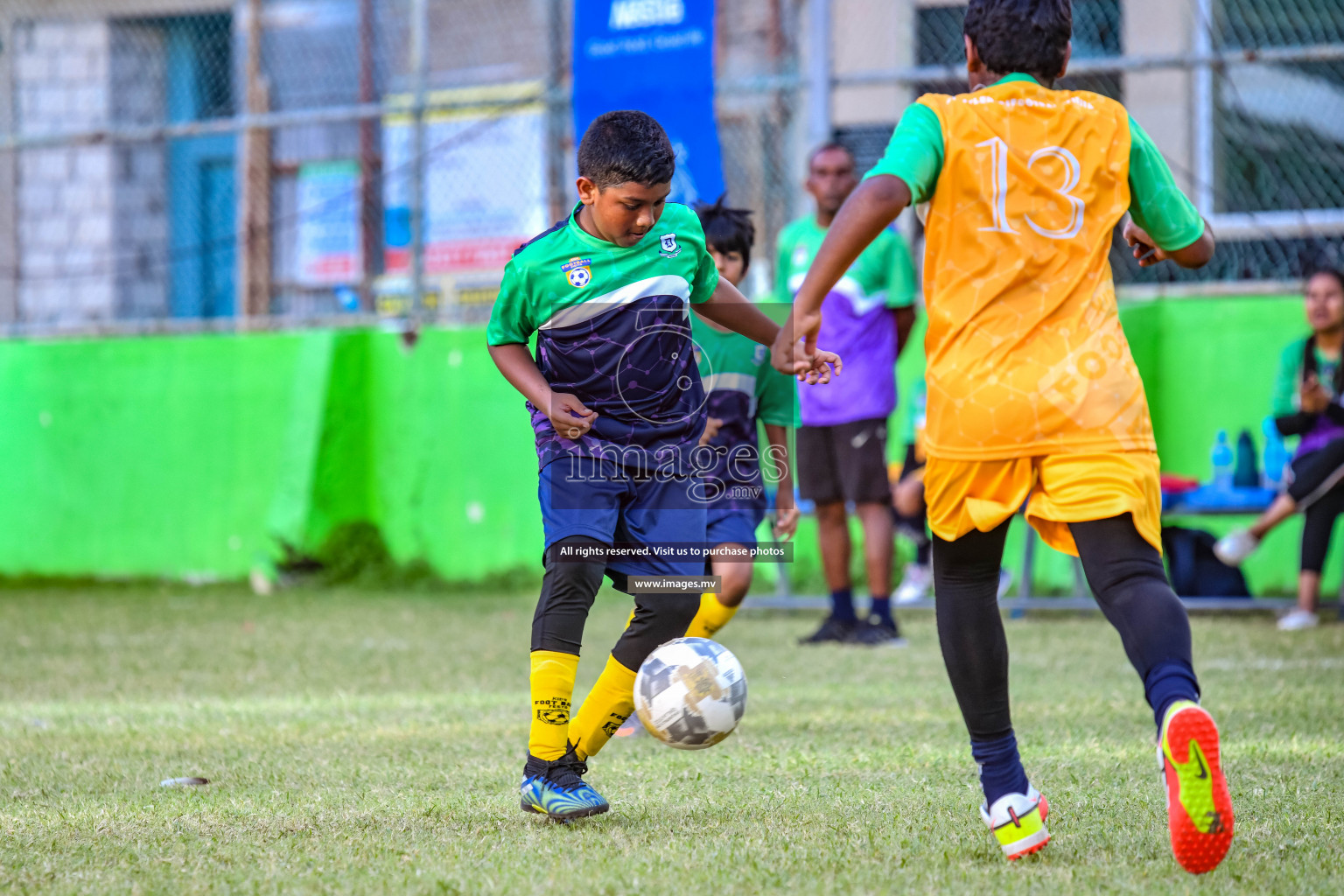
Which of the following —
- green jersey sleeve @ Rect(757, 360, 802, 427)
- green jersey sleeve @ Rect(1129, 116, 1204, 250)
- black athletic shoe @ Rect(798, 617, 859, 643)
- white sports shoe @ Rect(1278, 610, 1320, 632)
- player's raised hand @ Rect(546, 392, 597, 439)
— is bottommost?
white sports shoe @ Rect(1278, 610, 1320, 632)

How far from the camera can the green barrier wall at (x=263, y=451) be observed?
978 cm

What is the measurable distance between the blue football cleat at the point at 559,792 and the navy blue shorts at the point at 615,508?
1.53ft

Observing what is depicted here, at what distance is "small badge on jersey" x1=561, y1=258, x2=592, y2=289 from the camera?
3.42m

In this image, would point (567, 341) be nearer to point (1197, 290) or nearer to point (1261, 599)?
point (1261, 599)

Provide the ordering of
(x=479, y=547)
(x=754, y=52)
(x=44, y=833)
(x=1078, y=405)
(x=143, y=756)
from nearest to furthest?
(x=1078, y=405) < (x=44, y=833) < (x=143, y=756) < (x=479, y=547) < (x=754, y=52)

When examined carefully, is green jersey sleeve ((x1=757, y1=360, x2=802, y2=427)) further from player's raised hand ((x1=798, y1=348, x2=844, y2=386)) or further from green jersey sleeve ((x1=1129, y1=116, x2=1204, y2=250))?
green jersey sleeve ((x1=1129, y1=116, x2=1204, y2=250))

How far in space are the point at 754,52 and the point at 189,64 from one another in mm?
5474

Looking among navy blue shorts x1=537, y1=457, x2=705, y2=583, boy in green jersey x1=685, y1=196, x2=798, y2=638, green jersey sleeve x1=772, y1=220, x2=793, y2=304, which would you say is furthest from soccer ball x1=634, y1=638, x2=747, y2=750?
green jersey sleeve x1=772, y1=220, x2=793, y2=304

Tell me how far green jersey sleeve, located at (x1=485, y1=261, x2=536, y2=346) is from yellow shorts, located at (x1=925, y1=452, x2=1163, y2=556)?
40.5 inches

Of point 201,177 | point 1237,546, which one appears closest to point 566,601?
point 1237,546

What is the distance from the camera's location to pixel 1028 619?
8023 mm

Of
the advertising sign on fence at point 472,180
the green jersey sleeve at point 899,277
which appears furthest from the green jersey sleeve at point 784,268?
the advertising sign on fence at point 472,180

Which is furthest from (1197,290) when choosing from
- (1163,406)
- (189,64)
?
(189,64)

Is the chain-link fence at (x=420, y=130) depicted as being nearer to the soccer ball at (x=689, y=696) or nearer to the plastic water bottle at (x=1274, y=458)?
the plastic water bottle at (x=1274, y=458)
